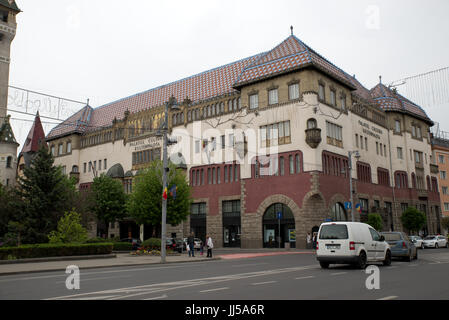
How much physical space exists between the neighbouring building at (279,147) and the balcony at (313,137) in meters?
0.10

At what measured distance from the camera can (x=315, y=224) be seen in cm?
4141

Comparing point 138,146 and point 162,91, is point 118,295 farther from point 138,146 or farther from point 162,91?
point 162,91

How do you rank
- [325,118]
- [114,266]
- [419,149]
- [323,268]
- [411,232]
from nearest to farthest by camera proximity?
[323,268]
[114,266]
[325,118]
[411,232]
[419,149]

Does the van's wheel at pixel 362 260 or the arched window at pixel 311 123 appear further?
the arched window at pixel 311 123

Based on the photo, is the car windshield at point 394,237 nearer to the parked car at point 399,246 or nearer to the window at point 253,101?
the parked car at point 399,246

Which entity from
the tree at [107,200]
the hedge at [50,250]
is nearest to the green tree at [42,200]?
the hedge at [50,250]

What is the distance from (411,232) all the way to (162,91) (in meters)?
42.3

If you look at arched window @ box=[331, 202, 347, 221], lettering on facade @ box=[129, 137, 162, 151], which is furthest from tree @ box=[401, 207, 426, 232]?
lettering on facade @ box=[129, 137, 162, 151]

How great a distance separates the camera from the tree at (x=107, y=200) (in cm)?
5075

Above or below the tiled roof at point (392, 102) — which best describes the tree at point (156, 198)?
below

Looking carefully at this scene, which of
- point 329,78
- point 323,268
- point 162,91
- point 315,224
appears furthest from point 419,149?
point 323,268

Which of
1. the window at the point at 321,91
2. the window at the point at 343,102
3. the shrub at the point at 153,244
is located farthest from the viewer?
the window at the point at 343,102

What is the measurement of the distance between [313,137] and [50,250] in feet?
87.2
